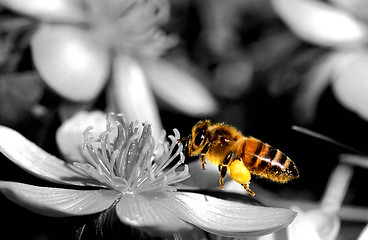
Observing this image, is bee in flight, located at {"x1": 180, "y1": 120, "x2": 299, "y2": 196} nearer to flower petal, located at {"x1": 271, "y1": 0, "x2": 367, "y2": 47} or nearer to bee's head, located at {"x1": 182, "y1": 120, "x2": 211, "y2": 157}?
bee's head, located at {"x1": 182, "y1": 120, "x2": 211, "y2": 157}

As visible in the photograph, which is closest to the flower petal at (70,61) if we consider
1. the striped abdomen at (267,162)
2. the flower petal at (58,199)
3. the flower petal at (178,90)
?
the flower petal at (178,90)

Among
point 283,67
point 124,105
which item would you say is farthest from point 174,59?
point 124,105

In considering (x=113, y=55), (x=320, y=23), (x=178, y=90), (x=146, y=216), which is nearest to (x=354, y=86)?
(x=320, y=23)

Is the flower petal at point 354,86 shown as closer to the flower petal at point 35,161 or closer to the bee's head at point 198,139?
the bee's head at point 198,139

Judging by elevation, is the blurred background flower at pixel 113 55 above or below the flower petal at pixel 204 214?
above

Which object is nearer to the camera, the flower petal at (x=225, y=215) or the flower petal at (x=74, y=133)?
the flower petal at (x=225, y=215)
